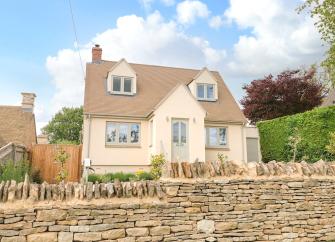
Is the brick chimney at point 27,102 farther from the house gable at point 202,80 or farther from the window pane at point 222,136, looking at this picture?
the window pane at point 222,136

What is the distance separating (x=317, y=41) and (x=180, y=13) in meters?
10.6

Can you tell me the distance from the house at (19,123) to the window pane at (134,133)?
7.18m

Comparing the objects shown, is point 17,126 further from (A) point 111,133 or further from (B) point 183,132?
(B) point 183,132

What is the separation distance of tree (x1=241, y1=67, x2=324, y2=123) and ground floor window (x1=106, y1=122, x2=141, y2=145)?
11289 mm

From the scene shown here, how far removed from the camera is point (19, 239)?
15.8ft

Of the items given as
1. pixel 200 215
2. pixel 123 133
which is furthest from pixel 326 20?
pixel 200 215

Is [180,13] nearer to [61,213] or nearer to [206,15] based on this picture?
[206,15]

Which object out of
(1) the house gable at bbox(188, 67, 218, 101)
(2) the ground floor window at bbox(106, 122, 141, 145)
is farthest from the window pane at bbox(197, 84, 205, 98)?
(2) the ground floor window at bbox(106, 122, 141, 145)

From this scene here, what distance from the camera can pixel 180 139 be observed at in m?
17.9

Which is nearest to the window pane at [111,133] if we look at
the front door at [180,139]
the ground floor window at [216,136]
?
the front door at [180,139]

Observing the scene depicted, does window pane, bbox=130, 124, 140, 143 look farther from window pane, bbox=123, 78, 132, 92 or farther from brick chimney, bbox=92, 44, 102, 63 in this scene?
brick chimney, bbox=92, 44, 102, 63

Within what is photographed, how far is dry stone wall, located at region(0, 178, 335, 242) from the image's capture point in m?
4.97

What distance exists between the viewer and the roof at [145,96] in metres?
18.1

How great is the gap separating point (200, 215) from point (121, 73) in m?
14.8
